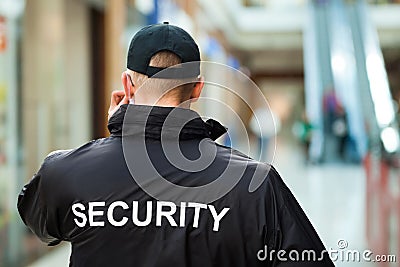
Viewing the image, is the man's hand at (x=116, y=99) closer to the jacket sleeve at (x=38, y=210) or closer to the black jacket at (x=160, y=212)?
the black jacket at (x=160, y=212)

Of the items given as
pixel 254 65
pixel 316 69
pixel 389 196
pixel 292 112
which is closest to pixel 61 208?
pixel 389 196

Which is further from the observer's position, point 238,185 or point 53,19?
point 53,19

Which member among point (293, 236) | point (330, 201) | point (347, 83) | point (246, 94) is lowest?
point (330, 201)

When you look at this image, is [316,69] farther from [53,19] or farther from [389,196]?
[389,196]

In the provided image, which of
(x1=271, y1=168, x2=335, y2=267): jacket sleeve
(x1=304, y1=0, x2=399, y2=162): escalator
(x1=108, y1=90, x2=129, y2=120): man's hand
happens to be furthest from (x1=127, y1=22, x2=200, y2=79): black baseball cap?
(x1=304, y1=0, x2=399, y2=162): escalator

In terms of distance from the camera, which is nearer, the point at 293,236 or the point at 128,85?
the point at 293,236

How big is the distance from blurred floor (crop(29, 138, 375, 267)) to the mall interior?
0.02 metres

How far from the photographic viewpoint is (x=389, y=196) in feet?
16.8

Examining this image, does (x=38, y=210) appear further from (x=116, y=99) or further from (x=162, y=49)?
(x=162, y=49)

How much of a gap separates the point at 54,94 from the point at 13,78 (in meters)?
1.18

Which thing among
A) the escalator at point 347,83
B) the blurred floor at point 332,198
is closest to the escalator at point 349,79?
the escalator at point 347,83

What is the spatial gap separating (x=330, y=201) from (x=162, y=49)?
313 inches

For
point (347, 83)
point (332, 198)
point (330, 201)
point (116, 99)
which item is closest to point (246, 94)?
point (116, 99)

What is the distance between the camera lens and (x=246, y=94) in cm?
281
